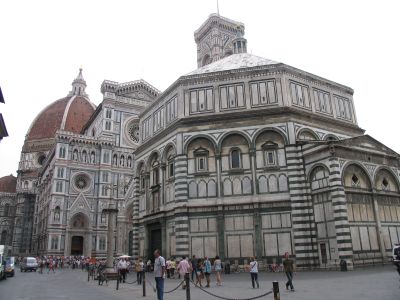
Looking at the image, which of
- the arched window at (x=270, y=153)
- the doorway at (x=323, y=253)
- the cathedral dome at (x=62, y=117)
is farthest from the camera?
the cathedral dome at (x=62, y=117)

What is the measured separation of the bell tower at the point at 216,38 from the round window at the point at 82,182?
32.9 metres

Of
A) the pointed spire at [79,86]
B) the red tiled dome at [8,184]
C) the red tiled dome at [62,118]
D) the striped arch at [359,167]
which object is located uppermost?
the pointed spire at [79,86]

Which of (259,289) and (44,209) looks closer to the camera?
(259,289)

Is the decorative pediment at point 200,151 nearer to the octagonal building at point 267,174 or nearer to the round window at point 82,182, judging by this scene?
the octagonal building at point 267,174

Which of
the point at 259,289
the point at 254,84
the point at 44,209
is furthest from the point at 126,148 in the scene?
the point at 259,289

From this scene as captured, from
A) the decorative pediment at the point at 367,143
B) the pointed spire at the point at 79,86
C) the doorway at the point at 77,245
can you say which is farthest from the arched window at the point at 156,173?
the pointed spire at the point at 79,86

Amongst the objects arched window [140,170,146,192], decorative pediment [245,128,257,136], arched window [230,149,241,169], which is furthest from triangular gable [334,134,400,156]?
arched window [140,170,146,192]

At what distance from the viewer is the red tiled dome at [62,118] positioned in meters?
93.0

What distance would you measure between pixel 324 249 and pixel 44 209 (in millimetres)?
52374

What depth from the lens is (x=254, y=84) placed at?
91.5 feet

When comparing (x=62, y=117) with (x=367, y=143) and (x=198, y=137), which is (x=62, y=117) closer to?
(x=198, y=137)

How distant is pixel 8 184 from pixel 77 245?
4632 cm

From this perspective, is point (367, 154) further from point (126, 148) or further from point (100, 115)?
point (100, 115)

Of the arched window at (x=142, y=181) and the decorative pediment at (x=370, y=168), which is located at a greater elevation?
the arched window at (x=142, y=181)
